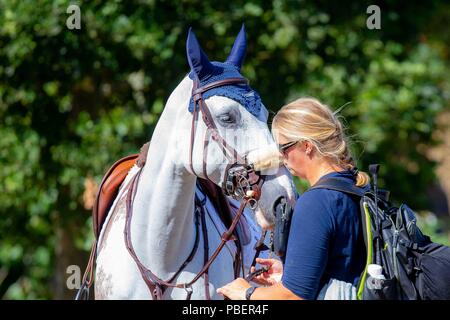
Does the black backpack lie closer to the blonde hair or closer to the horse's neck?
the blonde hair

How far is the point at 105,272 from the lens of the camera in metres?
3.91

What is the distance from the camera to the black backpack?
2766 mm

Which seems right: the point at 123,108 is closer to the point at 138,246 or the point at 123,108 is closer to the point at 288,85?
the point at 288,85

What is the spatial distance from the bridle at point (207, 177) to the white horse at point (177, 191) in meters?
0.02

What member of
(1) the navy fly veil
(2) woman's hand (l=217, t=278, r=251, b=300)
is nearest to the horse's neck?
(1) the navy fly veil

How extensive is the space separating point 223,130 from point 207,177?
0.73 feet

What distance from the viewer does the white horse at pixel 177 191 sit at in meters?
3.58

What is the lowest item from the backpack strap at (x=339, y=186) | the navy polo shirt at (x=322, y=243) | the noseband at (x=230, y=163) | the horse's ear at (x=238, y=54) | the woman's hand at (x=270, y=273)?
the woman's hand at (x=270, y=273)

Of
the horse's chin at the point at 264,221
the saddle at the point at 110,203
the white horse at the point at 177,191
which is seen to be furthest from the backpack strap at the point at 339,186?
the saddle at the point at 110,203

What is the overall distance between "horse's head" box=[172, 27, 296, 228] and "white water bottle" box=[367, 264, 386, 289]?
2.30 ft

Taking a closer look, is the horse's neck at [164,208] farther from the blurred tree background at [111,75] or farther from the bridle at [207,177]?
the blurred tree background at [111,75]
